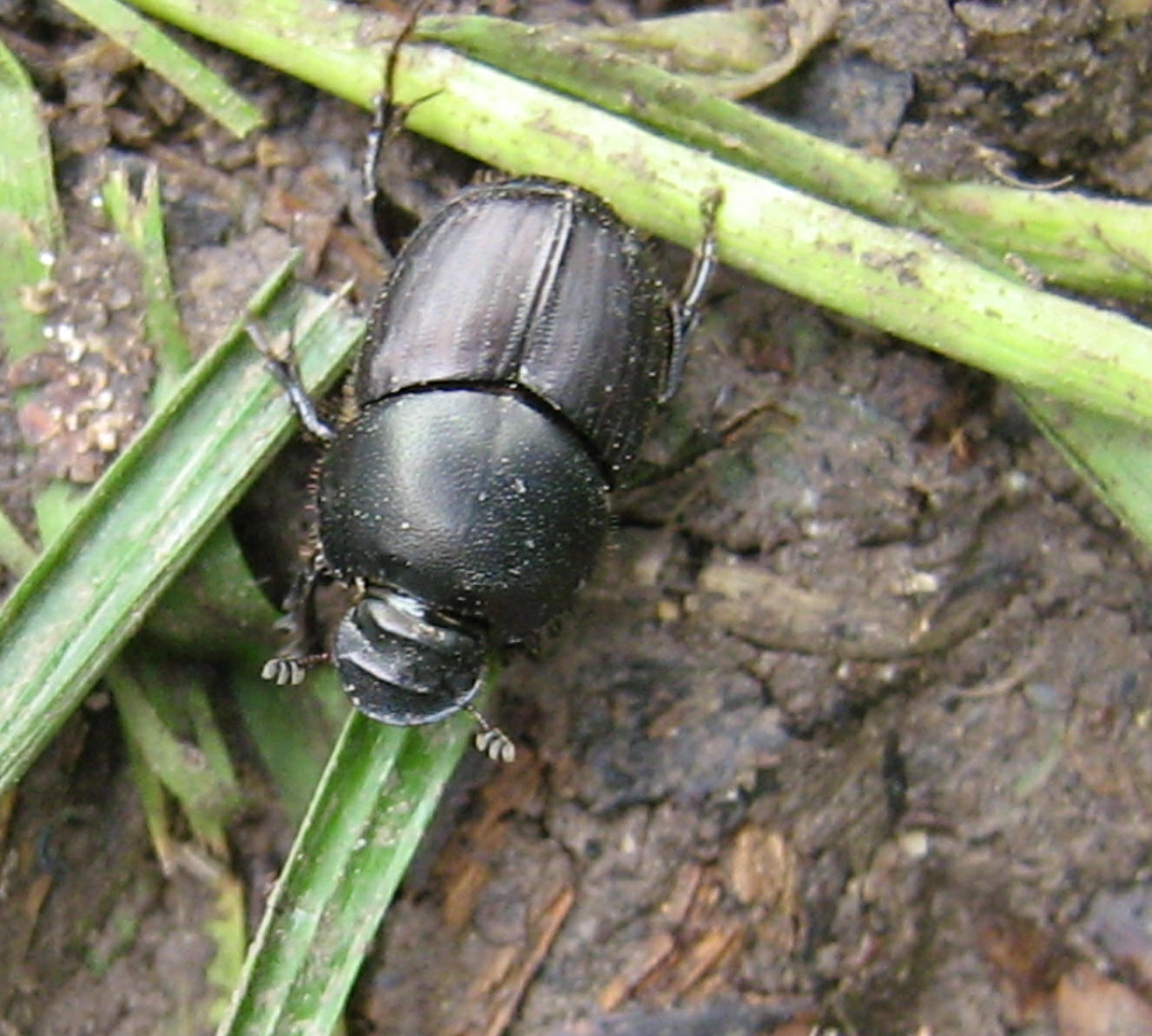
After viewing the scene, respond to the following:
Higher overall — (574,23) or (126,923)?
(574,23)

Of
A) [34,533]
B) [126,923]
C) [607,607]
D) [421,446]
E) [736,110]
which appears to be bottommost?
[126,923]

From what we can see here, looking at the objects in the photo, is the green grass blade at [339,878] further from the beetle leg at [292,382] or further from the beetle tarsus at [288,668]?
the beetle leg at [292,382]

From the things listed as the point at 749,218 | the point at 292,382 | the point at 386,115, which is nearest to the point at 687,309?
the point at 749,218

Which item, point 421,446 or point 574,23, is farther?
point 574,23

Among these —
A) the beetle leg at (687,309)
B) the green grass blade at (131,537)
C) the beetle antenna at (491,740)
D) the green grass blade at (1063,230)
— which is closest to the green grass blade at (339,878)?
the beetle antenna at (491,740)

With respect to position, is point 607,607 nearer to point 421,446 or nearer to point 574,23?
point 421,446

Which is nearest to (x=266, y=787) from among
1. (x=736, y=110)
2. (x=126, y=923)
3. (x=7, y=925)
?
(x=126, y=923)

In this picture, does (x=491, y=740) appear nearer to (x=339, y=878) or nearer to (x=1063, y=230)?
(x=339, y=878)
